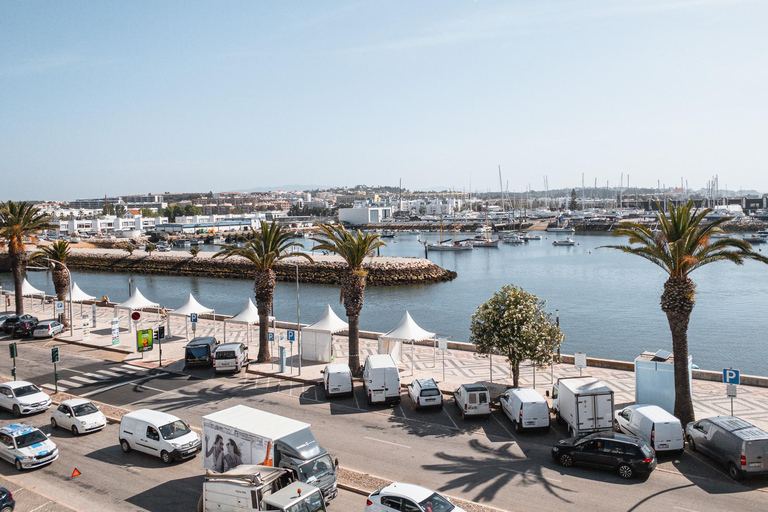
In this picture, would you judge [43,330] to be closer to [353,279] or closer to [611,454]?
[353,279]

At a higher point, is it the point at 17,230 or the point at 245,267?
the point at 17,230

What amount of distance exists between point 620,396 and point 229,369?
16.8 m

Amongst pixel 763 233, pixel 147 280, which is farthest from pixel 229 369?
pixel 763 233

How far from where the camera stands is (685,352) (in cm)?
1809

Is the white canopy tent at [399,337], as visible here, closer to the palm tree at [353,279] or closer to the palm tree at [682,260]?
the palm tree at [353,279]

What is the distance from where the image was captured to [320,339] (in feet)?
91.4

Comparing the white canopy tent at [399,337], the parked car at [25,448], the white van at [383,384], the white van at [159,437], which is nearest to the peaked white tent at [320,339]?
the white canopy tent at [399,337]

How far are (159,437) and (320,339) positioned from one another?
41.2 feet

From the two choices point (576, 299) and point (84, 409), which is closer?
point (84, 409)

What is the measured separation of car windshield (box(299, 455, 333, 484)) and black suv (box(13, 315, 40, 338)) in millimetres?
29600

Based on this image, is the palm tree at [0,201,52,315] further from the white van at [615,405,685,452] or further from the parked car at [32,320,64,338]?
the white van at [615,405,685,452]

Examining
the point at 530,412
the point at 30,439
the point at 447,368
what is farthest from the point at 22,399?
the point at 530,412

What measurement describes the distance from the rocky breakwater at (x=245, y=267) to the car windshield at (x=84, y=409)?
4148cm

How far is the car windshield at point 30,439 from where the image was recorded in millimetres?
15875
